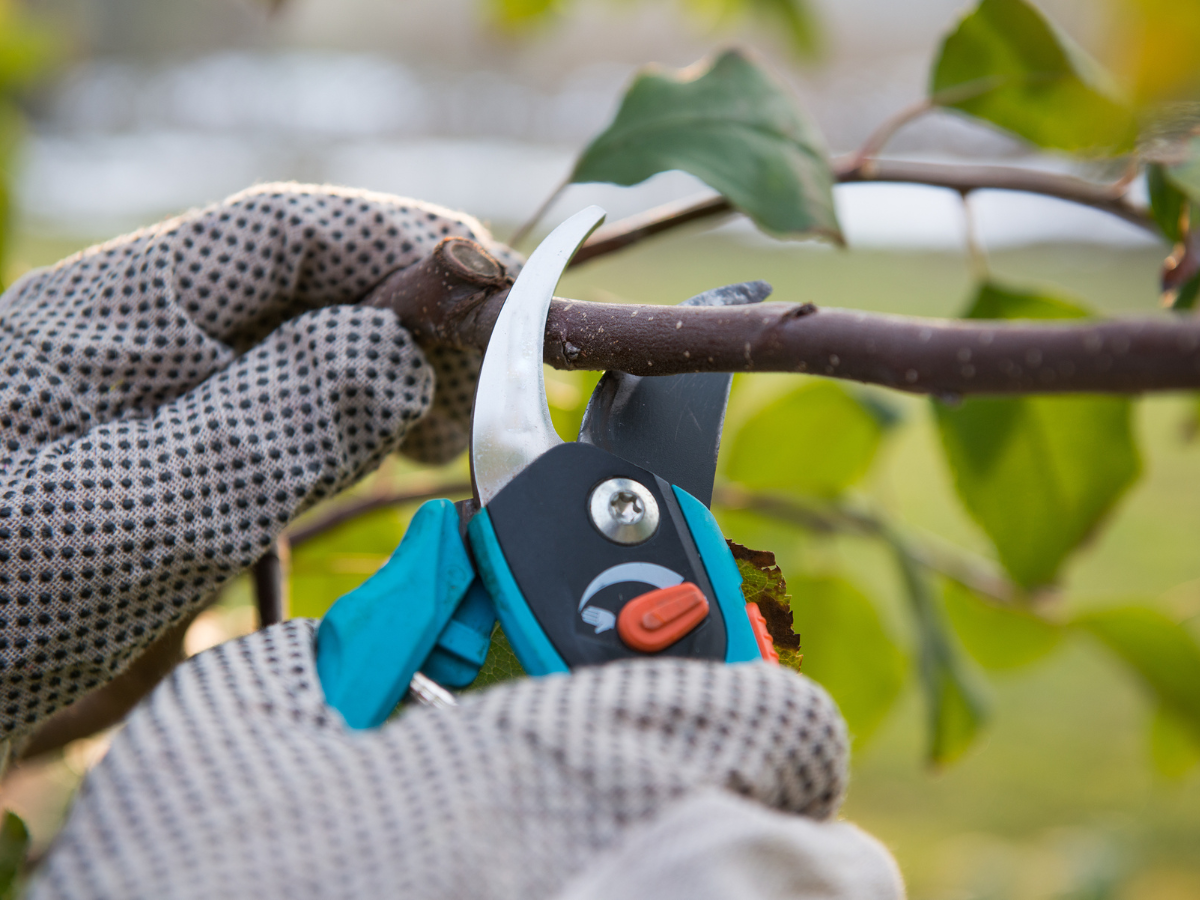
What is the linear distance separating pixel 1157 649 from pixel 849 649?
152 mm

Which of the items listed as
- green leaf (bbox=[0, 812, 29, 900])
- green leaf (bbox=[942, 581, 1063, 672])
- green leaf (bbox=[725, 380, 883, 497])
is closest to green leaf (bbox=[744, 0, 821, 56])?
green leaf (bbox=[725, 380, 883, 497])

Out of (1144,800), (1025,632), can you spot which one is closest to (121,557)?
(1025,632)

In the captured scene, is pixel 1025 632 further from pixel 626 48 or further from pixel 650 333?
pixel 626 48

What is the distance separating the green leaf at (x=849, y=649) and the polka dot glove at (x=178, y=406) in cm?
30

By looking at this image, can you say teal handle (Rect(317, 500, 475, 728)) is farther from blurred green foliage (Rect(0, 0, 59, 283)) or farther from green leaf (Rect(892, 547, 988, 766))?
blurred green foliage (Rect(0, 0, 59, 283))

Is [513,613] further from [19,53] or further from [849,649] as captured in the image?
[19,53]

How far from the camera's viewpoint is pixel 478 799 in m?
0.15

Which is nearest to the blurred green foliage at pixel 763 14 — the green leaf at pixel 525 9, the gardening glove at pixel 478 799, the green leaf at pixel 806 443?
the green leaf at pixel 525 9

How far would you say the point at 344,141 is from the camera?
270 cm

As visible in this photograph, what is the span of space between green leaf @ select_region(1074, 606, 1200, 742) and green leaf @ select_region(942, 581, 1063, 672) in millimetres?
59

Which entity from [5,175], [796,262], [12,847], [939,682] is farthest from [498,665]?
[796,262]

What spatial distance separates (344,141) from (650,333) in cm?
277

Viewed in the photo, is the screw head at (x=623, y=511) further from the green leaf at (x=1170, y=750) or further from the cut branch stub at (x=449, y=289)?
the green leaf at (x=1170, y=750)

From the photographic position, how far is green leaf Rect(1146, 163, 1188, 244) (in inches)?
10.6
